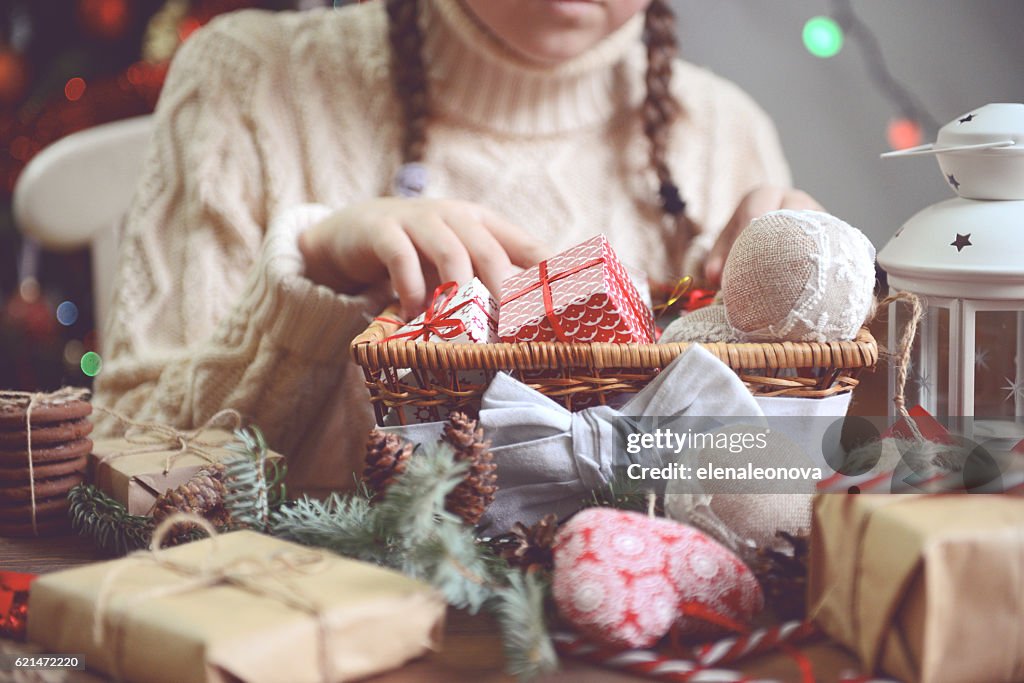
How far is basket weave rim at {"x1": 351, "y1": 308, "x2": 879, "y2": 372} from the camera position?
551 millimetres

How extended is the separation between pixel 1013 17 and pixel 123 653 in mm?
1510

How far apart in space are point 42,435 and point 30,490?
0.12ft

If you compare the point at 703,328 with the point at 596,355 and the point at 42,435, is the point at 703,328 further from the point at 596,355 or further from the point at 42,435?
the point at 42,435

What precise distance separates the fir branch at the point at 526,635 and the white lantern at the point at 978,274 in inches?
13.0

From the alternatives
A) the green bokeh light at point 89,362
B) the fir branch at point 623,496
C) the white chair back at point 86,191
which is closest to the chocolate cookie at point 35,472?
the fir branch at point 623,496

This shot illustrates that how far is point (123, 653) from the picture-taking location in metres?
0.40

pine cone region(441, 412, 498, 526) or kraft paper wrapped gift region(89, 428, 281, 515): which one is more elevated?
pine cone region(441, 412, 498, 526)

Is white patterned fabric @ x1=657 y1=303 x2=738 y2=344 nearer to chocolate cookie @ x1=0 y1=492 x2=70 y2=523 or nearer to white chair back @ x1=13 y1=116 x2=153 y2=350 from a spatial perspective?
chocolate cookie @ x1=0 y1=492 x2=70 y2=523

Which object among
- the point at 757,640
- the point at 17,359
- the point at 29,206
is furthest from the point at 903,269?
the point at 17,359

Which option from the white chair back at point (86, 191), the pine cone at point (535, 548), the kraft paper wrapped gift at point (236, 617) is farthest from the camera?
the white chair back at point (86, 191)

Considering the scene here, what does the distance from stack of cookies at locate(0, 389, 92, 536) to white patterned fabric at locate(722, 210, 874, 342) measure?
1.54 feet

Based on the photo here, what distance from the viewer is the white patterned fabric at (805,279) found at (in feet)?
1.86

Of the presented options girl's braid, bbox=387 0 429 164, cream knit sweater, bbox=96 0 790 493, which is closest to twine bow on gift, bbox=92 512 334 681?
cream knit sweater, bbox=96 0 790 493

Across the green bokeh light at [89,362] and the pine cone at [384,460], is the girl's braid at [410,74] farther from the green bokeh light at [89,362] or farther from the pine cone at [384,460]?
the green bokeh light at [89,362]
